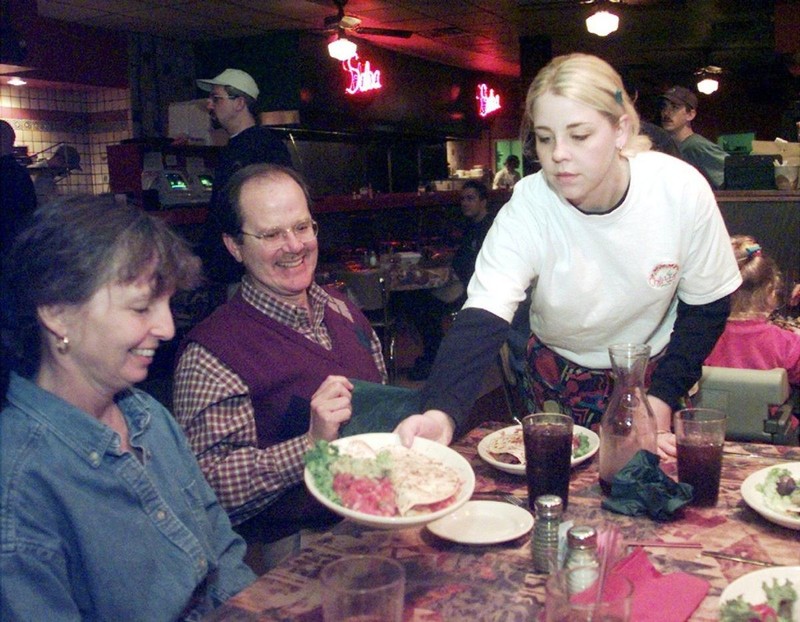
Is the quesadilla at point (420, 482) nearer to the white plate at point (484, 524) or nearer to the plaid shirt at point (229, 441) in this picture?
the white plate at point (484, 524)

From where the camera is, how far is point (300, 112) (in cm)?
811

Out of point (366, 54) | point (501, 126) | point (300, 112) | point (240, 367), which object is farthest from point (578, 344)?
point (501, 126)

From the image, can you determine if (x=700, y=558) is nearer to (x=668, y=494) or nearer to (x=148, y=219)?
(x=668, y=494)

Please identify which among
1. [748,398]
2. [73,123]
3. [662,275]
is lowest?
[748,398]

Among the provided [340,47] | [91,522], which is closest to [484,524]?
[91,522]

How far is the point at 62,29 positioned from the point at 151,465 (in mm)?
6674

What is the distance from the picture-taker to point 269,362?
6.43 ft

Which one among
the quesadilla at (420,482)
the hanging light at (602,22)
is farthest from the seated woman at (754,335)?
the hanging light at (602,22)

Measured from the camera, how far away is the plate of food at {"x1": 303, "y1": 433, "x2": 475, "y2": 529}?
4.15ft

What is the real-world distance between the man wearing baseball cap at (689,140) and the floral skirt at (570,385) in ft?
10.8

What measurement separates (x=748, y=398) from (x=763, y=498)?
1420mm

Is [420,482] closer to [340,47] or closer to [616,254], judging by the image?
[616,254]

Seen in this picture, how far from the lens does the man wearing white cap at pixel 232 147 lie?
3963mm

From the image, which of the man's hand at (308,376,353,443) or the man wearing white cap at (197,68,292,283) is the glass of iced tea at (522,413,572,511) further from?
the man wearing white cap at (197,68,292,283)
